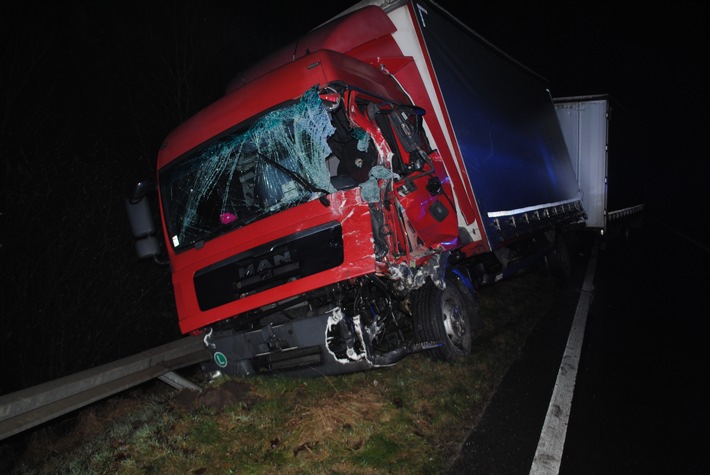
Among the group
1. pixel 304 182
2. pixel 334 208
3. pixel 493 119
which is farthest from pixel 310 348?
pixel 493 119

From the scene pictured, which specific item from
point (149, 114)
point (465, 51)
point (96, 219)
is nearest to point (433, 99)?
point (465, 51)

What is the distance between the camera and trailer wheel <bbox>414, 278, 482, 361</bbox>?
420 centimetres

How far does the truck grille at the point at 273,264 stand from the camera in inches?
141

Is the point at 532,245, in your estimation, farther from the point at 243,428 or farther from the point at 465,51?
the point at 243,428

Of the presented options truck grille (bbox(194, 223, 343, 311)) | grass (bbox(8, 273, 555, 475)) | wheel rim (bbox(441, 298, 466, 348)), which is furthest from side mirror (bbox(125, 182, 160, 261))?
wheel rim (bbox(441, 298, 466, 348))

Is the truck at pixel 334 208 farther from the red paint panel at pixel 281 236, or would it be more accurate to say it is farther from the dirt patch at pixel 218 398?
the dirt patch at pixel 218 398

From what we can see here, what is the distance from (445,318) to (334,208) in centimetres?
162

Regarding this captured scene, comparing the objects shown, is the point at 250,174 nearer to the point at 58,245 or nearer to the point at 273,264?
the point at 273,264

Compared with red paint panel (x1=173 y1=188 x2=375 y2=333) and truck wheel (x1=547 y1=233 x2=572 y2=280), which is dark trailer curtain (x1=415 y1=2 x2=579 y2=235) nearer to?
truck wheel (x1=547 y1=233 x2=572 y2=280)

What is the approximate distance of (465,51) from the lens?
6.06 meters

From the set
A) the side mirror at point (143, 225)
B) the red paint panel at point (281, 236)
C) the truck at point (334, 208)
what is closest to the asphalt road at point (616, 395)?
the truck at point (334, 208)

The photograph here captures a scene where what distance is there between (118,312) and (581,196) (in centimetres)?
1000

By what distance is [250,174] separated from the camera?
159 inches

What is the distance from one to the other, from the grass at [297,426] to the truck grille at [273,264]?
915 millimetres
